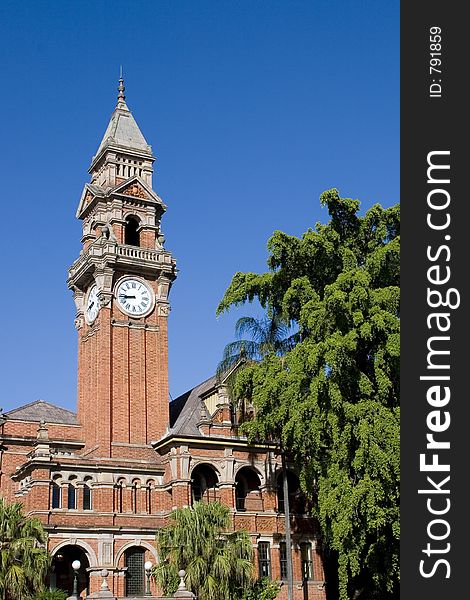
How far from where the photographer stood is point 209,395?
50.7m

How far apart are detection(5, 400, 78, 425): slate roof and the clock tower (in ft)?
2.93

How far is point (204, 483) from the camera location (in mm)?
46875

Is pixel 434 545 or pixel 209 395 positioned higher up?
pixel 209 395

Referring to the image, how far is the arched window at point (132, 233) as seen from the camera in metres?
53.7

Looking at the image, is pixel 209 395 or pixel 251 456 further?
pixel 209 395

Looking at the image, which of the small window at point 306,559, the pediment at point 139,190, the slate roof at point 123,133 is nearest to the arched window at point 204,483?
the small window at point 306,559

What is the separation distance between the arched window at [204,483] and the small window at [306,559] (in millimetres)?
5808

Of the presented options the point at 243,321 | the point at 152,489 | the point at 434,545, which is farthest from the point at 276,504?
the point at 434,545

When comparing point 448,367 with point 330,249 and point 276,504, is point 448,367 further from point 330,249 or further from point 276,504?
point 276,504

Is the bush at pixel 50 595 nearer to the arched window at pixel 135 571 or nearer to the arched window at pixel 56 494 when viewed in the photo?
the arched window at pixel 56 494

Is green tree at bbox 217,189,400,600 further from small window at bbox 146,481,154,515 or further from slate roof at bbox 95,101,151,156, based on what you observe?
slate roof at bbox 95,101,151,156

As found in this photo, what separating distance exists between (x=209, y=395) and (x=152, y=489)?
23.9ft

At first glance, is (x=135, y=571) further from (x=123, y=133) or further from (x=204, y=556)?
(x=123, y=133)

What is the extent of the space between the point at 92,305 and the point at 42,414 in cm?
699
